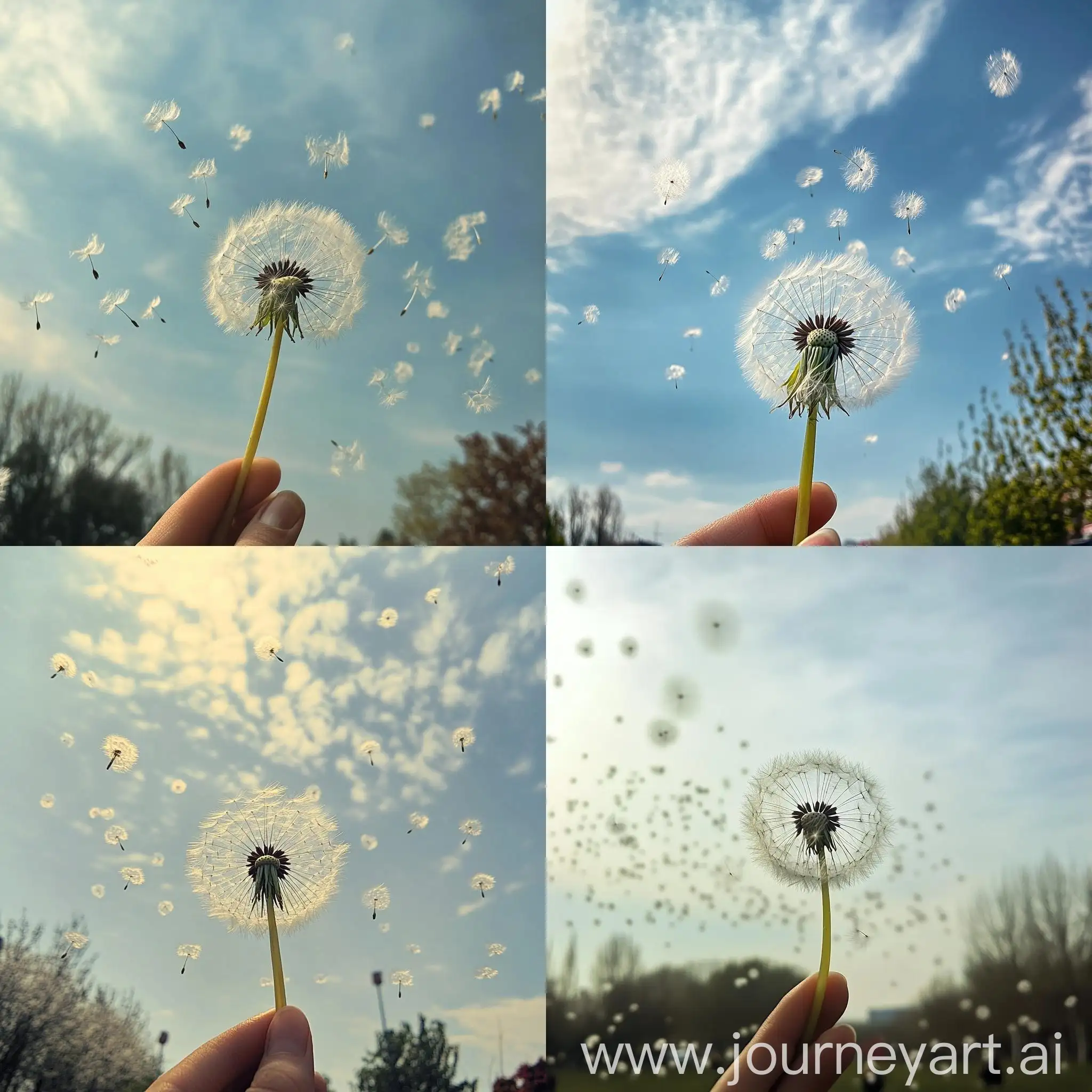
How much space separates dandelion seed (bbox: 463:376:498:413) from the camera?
162 cm

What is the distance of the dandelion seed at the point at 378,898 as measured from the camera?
160 cm

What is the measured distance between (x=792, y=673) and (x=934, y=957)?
1.77 ft

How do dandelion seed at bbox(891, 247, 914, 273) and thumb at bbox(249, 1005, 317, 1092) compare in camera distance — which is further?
dandelion seed at bbox(891, 247, 914, 273)

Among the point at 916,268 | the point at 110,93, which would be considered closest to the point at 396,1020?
the point at 916,268

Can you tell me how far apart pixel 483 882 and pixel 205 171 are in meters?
1.36

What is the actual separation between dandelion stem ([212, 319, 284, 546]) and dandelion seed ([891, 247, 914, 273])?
1.02m

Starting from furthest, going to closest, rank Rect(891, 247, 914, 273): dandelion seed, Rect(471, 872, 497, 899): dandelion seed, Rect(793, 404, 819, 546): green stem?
Rect(471, 872, 497, 899): dandelion seed, Rect(891, 247, 914, 273): dandelion seed, Rect(793, 404, 819, 546): green stem

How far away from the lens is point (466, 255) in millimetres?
1622

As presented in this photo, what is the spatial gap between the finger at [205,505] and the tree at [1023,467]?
107 centimetres

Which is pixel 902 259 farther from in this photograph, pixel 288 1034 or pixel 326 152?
pixel 288 1034

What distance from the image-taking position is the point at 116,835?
1597mm

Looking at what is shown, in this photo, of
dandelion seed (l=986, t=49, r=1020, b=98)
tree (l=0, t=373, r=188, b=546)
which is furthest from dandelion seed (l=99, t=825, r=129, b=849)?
dandelion seed (l=986, t=49, r=1020, b=98)

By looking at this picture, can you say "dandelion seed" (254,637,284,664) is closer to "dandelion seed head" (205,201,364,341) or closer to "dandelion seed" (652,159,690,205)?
"dandelion seed head" (205,201,364,341)

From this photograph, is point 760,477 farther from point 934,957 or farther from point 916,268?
point 934,957
